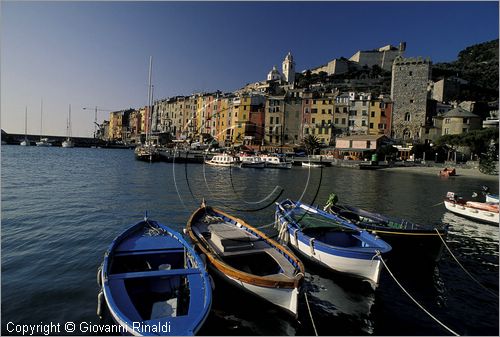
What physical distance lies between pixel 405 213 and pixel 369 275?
54.8 ft

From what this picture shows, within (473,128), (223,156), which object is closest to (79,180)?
(223,156)

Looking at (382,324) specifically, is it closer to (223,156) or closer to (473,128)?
(223,156)

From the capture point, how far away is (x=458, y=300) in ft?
37.8

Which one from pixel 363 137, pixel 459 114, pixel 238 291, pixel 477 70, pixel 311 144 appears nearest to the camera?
pixel 238 291

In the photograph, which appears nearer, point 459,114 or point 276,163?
point 276,163

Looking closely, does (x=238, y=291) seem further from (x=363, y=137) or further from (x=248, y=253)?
(x=363, y=137)

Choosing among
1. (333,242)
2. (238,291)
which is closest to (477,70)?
(333,242)

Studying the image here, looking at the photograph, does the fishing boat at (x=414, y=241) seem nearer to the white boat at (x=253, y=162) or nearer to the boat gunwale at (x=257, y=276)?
the boat gunwale at (x=257, y=276)

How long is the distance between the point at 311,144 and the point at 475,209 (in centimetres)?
6329

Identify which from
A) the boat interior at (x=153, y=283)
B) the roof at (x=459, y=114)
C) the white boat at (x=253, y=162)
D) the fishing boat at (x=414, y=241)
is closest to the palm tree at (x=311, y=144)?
the white boat at (x=253, y=162)

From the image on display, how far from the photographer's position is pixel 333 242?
14.4m

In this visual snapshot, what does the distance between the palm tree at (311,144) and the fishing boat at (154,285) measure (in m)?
75.6

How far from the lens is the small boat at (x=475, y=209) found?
23109 millimetres

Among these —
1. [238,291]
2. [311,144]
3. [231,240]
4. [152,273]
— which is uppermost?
[311,144]
